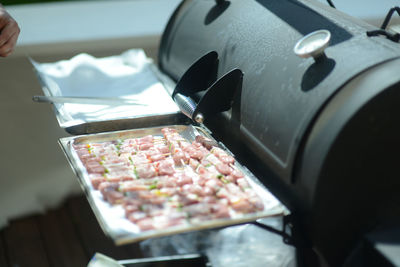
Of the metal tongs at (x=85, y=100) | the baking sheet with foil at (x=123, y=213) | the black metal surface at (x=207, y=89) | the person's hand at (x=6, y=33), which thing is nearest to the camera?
the baking sheet with foil at (x=123, y=213)

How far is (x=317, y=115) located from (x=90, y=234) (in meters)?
1.55

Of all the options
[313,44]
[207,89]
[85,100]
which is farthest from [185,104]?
[313,44]

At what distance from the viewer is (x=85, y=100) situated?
4.36 feet

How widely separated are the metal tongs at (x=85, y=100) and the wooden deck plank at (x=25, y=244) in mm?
963

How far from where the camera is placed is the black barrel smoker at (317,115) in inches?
35.0

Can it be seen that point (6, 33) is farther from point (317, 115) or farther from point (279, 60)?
point (317, 115)

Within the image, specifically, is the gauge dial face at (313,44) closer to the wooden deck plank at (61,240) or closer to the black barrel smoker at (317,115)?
the black barrel smoker at (317,115)

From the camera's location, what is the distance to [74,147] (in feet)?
3.87

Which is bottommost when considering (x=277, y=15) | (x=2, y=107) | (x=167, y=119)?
(x=2, y=107)

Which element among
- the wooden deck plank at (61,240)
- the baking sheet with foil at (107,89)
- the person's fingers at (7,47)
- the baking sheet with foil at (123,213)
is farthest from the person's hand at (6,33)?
the wooden deck plank at (61,240)

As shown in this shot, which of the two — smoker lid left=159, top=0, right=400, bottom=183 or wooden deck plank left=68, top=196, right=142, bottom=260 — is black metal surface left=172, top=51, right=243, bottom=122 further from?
wooden deck plank left=68, top=196, right=142, bottom=260

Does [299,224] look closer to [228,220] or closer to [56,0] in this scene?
[228,220]

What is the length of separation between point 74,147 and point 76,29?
137 centimetres

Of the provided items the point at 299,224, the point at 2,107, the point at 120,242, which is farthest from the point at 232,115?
the point at 2,107
